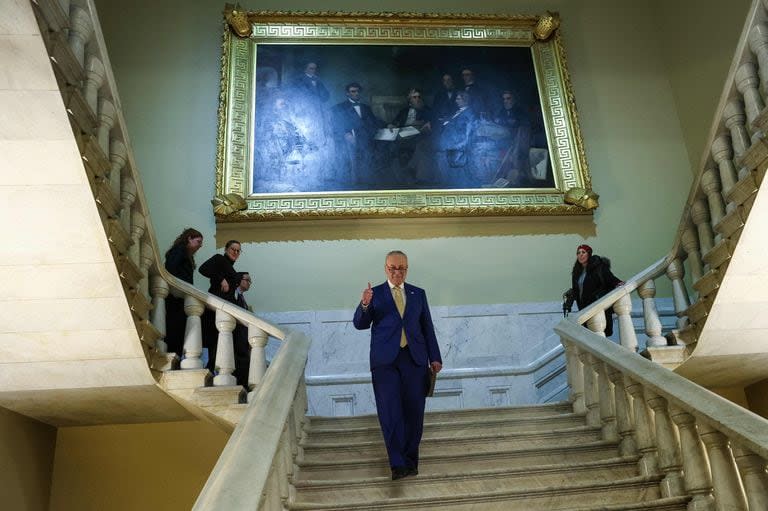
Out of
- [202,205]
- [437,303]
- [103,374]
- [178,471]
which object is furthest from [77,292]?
[437,303]

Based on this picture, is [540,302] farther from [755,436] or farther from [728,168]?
[755,436]

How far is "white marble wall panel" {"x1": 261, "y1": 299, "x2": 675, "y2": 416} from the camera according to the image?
7.27 metres

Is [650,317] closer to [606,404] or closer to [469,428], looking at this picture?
[606,404]

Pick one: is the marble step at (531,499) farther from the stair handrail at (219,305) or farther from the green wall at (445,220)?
the green wall at (445,220)

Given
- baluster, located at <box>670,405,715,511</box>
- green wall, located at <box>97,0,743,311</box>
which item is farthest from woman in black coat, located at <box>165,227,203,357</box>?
baluster, located at <box>670,405,715,511</box>

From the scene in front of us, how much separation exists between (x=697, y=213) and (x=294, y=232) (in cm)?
421

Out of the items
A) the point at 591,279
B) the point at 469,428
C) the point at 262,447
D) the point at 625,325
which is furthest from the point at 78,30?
the point at 591,279

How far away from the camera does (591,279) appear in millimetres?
6734

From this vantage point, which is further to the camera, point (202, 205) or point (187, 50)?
point (187, 50)

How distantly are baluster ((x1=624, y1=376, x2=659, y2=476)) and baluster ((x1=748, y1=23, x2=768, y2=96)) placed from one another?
1905mm

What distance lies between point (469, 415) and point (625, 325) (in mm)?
1392

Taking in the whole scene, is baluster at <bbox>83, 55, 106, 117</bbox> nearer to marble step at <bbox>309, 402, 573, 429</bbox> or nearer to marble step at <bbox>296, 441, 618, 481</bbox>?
marble step at <bbox>296, 441, 618, 481</bbox>

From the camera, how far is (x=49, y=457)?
6.27m

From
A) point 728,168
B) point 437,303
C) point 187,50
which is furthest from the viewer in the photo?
point 187,50
